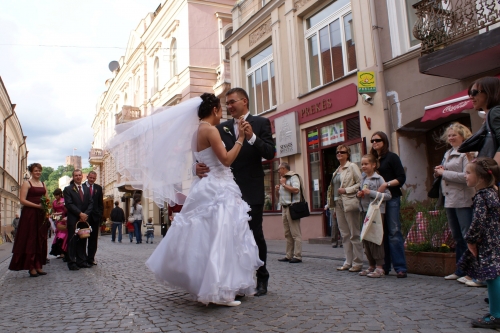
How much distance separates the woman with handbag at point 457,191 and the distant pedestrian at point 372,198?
790 mm

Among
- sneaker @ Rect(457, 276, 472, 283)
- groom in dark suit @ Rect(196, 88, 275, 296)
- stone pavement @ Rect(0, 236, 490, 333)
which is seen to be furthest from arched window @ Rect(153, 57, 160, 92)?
sneaker @ Rect(457, 276, 472, 283)

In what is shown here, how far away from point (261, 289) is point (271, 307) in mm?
593

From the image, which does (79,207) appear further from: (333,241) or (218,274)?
(333,241)

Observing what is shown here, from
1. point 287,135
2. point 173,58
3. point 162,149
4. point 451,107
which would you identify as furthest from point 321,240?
point 173,58

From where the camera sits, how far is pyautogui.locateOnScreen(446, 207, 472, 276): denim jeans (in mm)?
5027

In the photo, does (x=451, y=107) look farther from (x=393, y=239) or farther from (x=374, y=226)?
(x=374, y=226)

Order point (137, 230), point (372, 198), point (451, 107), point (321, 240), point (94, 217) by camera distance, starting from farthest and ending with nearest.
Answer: point (137, 230)
point (321, 240)
point (94, 217)
point (451, 107)
point (372, 198)

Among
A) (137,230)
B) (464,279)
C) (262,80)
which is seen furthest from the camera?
(137,230)

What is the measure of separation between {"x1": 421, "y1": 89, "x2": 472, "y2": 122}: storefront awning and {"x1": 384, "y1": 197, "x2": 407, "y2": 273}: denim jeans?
11.1ft

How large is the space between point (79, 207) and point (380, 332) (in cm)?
673

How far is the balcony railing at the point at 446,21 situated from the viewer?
8.78 m

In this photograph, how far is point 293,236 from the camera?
8078mm

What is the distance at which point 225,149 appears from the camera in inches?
169

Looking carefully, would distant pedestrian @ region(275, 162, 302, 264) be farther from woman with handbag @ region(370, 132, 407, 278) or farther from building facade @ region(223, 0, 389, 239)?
building facade @ region(223, 0, 389, 239)
